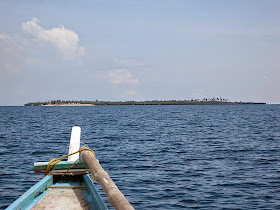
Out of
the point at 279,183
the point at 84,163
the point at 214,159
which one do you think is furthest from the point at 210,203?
the point at 214,159

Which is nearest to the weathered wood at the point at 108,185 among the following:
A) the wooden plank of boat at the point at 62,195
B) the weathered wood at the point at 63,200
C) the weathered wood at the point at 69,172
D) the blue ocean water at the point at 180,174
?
the wooden plank of boat at the point at 62,195

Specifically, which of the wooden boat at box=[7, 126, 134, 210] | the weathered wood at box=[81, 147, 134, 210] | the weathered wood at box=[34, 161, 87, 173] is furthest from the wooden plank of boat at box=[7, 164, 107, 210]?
the weathered wood at box=[81, 147, 134, 210]

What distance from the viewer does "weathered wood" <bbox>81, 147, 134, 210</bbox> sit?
4.86m

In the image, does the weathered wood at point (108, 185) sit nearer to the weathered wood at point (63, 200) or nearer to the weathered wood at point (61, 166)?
the weathered wood at point (61, 166)

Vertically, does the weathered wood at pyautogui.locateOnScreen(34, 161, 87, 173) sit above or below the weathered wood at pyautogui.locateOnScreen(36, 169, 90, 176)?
above

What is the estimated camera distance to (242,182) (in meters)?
14.6

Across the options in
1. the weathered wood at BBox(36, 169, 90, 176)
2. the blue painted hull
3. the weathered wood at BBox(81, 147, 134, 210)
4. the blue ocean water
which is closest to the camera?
the weathered wood at BBox(81, 147, 134, 210)

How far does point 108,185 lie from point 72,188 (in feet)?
6.18

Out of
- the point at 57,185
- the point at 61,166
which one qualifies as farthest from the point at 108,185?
the point at 61,166

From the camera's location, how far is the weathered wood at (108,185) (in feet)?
15.9

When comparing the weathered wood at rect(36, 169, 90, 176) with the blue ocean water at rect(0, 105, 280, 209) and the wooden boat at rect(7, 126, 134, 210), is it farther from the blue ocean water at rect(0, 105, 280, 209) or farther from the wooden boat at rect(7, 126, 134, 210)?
the blue ocean water at rect(0, 105, 280, 209)

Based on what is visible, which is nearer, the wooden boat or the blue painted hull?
the wooden boat

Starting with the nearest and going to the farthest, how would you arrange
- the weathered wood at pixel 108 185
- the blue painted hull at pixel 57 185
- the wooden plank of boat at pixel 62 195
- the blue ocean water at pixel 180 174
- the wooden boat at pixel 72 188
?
1. the weathered wood at pixel 108 185
2. the wooden boat at pixel 72 188
3. the blue painted hull at pixel 57 185
4. the wooden plank of boat at pixel 62 195
5. the blue ocean water at pixel 180 174

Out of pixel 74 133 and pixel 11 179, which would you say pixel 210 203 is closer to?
pixel 74 133
